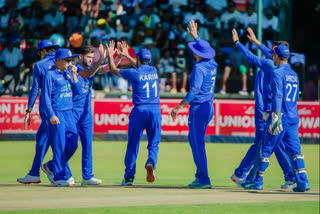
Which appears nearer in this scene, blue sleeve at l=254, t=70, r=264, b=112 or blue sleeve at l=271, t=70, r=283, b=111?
blue sleeve at l=271, t=70, r=283, b=111

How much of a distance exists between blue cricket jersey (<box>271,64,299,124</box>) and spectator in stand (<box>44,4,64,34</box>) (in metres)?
15.4

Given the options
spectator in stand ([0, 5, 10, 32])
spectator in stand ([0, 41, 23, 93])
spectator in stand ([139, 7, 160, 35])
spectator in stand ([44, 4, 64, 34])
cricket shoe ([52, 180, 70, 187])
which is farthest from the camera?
spectator in stand ([139, 7, 160, 35])

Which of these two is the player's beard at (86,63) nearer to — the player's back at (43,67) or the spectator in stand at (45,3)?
the player's back at (43,67)

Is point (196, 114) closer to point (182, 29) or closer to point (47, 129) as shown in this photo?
point (47, 129)

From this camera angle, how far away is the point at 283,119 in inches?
526

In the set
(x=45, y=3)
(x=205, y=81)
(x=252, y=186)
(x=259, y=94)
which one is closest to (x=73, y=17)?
(x=45, y=3)

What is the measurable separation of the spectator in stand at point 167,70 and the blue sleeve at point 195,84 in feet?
43.3

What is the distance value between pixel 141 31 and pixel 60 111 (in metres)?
14.5

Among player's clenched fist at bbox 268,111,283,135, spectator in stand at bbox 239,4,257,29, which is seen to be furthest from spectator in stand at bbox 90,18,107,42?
player's clenched fist at bbox 268,111,283,135

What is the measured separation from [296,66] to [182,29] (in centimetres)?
525

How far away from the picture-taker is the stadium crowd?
88.4 ft

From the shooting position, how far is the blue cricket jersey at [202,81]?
13.6 m

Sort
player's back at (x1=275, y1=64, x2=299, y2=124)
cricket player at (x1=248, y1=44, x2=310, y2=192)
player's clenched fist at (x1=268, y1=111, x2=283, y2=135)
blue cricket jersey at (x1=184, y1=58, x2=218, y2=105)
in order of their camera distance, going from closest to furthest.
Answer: player's clenched fist at (x1=268, y1=111, x2=283, y2=135)
cricket player at (x1=248, y1=44, x2=310, y2=192)
player's back at (x1=275, y1=64, x2=299, y2=124)
blue cricket jersey at (x1=184, y1=58, x2=218, y2=105)

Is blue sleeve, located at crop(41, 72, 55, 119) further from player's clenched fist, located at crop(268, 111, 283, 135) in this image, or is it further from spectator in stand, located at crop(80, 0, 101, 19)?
spectator in stand, located at crop(80, 0, 101, 19)
